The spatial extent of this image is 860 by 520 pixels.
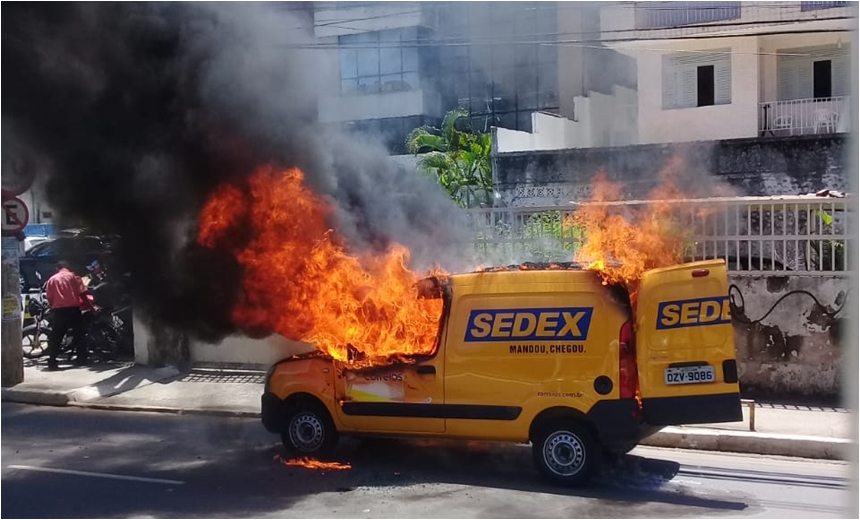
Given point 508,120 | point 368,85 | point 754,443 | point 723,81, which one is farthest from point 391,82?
point 754,443

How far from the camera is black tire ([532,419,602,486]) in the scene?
21.2ft

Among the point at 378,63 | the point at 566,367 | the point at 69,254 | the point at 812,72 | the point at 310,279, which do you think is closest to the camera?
the point at 566,367

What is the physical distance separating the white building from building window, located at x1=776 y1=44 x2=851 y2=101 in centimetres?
2

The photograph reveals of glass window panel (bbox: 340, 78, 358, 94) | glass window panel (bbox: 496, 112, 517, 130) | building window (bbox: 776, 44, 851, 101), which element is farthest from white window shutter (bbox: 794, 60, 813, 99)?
glass window panel (bbox: 340, 78, 358, 94)

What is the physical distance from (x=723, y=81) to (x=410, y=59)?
24.2ft

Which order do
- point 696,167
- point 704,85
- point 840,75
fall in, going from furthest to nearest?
point 704,85, point 840,75, point 696,167

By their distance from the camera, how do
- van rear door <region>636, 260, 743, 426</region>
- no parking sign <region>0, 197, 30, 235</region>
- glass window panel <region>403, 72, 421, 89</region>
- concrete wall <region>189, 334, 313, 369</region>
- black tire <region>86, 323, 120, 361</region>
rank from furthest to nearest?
1. glass window panel <region>403, 72, 421, 89</region>
2. black tire <region>86, 323, 120, 361</region>
3. concrete wall <region>189, 334, 313, 369</region>
4. no parking sign <region>0, 197, 30, 235</region>
5. van rear door <region>636, 260, 743, 426</region>

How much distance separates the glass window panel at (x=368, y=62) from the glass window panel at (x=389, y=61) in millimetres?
146

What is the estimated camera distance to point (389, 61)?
20766 mm

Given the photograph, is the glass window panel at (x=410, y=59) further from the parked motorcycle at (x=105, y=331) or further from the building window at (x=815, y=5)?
the parked motorcycle at (x=105, y=331)

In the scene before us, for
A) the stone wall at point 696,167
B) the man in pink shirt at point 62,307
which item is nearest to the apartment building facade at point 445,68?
the stone wall at point 696,167

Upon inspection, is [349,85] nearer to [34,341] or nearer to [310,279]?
[34,341]

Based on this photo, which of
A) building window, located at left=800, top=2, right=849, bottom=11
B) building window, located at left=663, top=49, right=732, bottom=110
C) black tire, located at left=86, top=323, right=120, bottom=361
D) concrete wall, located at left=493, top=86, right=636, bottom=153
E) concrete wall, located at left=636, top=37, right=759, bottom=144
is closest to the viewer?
black tire, located at left=86, top=323, right=120, bottom=361

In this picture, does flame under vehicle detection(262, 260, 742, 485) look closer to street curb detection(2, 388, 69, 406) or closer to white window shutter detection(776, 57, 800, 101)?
street curb detection(2, 388, 69, 406)
